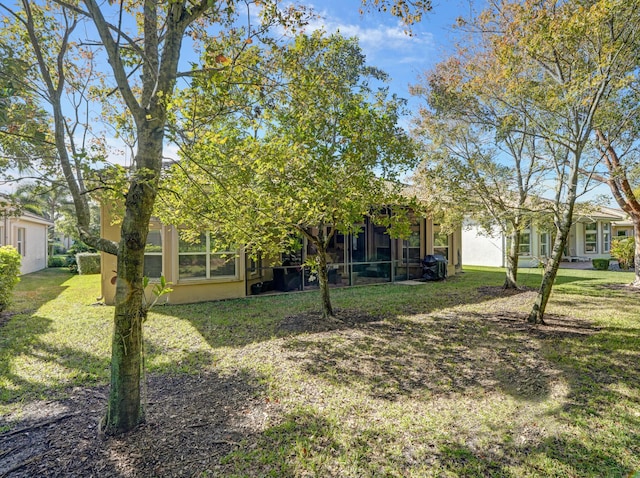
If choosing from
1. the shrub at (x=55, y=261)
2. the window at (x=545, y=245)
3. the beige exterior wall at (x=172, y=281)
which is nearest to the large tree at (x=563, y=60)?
the beige exterior wall at (x=172, y=281)

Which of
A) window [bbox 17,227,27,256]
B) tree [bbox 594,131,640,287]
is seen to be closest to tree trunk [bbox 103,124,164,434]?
tree [bbox 594,131,640,287]

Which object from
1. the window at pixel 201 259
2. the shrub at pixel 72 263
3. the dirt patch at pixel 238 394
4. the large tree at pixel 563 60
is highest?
the large tree at pixel 563 60

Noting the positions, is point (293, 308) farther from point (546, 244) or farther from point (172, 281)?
point (546, 244)

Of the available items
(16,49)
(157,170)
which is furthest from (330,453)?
(16,49)

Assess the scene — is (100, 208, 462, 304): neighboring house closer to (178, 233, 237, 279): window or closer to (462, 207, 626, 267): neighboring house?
(178, 233, 237, 279): window

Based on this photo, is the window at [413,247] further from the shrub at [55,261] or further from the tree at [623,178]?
the shrub at [55,261]

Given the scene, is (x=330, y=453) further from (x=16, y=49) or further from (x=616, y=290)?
(x=616, y=290)

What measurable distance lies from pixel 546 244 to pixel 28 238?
28617mm

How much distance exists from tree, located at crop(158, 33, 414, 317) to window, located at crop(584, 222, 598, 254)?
23919 millimetres

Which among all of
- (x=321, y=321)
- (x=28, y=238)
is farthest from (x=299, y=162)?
(x=28, y=238)

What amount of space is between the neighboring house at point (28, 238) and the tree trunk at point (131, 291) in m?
14.7

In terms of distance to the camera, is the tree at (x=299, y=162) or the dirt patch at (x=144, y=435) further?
the tree at (x=299, y=162)

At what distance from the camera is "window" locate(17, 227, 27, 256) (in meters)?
16.1

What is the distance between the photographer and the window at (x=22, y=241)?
1613cm
